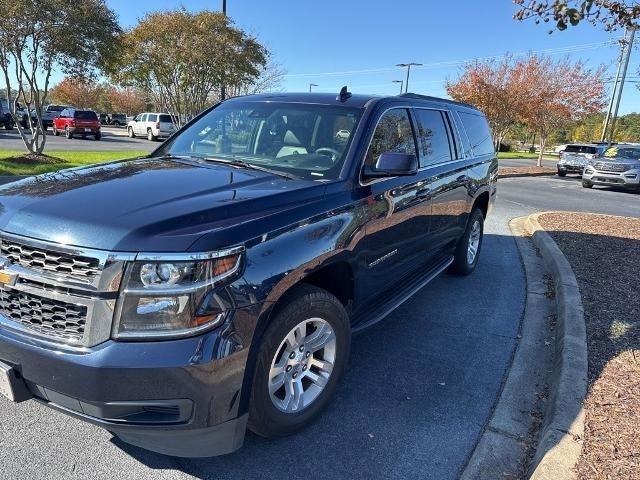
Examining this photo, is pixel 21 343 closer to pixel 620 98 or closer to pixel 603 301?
pixel 603 301

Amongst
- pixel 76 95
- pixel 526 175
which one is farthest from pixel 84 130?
pixel 76 95

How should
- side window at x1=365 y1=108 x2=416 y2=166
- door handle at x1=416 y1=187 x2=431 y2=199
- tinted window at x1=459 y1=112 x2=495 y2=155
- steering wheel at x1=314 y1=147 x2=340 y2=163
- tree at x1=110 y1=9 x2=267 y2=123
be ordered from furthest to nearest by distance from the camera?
1. tree at x1=110 y1=9 x2=267 y2=123
2. tinted window at x1=459 y1=112 x2=495 y2=155
3. door handle at x1=416 y1=187 x2=431 y2=199
4. side window at x1=365 y1=108 x2=416 y2=166
5. steering wheel at x1=314 y1=147 x2=340 y2=163

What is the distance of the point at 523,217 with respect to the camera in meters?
10.8

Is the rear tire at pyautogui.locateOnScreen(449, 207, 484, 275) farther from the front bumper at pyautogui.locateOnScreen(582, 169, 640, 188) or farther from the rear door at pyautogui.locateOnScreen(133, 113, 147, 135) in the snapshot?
the rear door at pyautogui.locateOnScreen(133, 113, 147, 135)

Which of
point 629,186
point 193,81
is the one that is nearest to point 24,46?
point 193,81

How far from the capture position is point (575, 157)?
24750 mm

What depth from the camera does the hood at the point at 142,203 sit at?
2119 mm

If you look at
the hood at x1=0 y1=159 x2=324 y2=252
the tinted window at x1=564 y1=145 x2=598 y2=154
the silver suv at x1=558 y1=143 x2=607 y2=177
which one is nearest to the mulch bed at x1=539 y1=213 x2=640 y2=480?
the hood at x1=0 y1=159 x2=324 y2=252

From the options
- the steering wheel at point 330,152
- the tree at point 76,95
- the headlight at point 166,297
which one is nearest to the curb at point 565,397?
the headlight at point 166,297

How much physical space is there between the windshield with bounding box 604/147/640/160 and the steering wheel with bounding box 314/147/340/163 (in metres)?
20.7

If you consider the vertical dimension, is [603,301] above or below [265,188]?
below

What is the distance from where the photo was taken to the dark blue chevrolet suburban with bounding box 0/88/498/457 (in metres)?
2.07

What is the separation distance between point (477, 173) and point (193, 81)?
1546cm

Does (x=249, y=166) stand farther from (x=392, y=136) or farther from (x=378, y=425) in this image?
(x=378, y=425)
